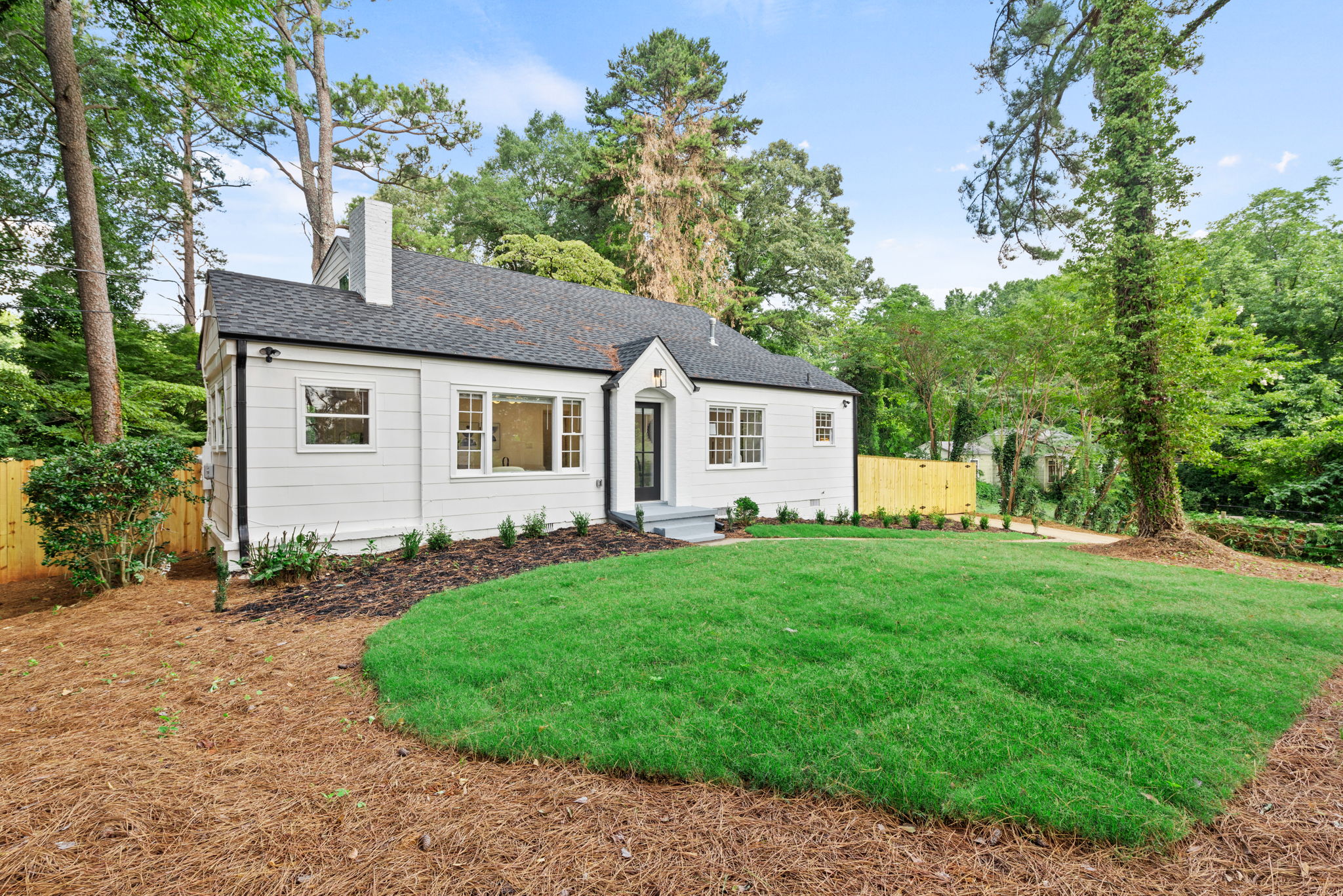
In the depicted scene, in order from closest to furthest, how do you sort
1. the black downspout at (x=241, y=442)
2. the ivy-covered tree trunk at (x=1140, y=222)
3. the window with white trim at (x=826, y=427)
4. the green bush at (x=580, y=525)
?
the black downspout at (x=241, y=442), the ivy-covered tree trunk at (x=1140, y=222), the green bush at (x=580, y=525), the window with white trim at (x=826, y=427)

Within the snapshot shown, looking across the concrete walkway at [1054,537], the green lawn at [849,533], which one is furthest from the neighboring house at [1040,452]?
the green lawn at [849,533]

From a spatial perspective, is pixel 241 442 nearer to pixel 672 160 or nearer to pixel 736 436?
pixel 736 436

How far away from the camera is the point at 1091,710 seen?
3037mm

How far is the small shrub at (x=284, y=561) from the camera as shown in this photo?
638cm

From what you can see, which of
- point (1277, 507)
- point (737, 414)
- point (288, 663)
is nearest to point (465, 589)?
point (288, 663)

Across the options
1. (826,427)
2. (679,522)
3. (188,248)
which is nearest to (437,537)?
(679,522)

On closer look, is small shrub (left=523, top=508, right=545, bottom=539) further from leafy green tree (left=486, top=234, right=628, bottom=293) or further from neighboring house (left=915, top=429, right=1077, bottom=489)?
neighboring house (left=915, top=429, right=1077, bottom=489)

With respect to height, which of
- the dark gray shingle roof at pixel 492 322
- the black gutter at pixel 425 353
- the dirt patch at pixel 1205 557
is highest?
the dark gray shingle roof at pixel 492 322

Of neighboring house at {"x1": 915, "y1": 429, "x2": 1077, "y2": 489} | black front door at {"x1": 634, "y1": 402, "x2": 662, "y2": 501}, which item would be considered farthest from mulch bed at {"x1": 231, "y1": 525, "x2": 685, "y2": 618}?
neighboring house at {"x1": 915, "y1": 429, "x2": 1077, "y2": 489}

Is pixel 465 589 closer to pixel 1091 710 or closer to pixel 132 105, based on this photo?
pixel 1091 710

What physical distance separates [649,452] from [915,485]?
9531 millimetres

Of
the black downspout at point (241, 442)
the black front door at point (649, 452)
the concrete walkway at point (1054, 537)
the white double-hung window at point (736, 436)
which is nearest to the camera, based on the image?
the black downspout at point (241, 442)

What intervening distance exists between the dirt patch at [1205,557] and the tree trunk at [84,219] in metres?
14.8

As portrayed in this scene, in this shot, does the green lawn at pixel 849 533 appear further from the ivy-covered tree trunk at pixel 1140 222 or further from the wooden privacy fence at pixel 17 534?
the wooden privacy fence at pixel 17 534
